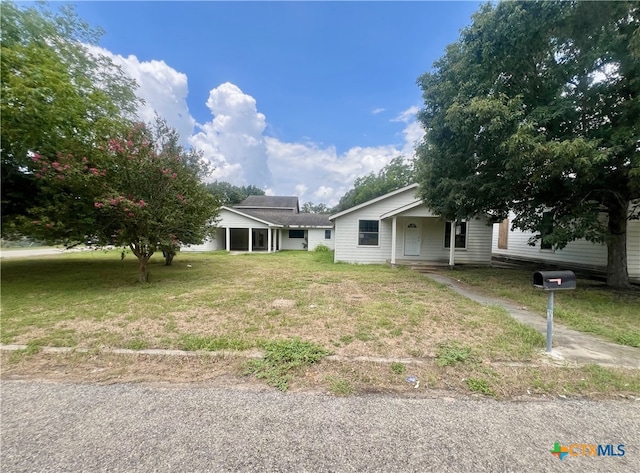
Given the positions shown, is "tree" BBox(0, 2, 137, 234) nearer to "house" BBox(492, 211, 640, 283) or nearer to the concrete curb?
the concrete curb

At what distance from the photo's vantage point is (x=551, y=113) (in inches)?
231

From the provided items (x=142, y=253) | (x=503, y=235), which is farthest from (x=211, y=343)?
(x=503, y=235)

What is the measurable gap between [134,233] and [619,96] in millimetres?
12513

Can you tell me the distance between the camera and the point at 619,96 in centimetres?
587

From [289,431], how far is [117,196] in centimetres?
709

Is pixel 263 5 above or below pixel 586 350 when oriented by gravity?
above

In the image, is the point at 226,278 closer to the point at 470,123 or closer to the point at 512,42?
the point at 470,123

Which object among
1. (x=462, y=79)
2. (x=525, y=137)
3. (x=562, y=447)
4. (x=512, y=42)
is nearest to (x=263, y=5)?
(x=462, y=79)

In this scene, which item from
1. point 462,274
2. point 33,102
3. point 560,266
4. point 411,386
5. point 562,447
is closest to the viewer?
point 562,447

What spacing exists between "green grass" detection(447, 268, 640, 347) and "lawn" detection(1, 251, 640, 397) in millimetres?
1222

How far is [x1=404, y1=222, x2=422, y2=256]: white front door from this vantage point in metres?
12.9

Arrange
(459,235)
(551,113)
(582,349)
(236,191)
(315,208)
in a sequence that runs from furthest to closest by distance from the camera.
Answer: (315,208) < (236,191) < (459,235) < (551,113) < (582,349)

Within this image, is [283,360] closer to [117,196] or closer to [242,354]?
[242,354]

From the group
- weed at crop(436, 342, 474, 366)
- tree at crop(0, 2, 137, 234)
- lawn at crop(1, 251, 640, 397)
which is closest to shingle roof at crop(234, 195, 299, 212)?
tree at crop(0, 2, 137, 234)
